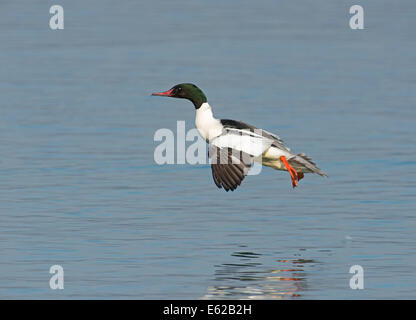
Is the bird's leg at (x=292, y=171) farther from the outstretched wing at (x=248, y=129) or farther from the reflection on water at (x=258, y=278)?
the reflection on water at (x=258, y=278)

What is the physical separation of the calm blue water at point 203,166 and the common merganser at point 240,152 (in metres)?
0.67

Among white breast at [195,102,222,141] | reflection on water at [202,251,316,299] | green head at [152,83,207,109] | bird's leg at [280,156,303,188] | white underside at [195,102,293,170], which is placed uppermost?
green head at [152,83,207,109]

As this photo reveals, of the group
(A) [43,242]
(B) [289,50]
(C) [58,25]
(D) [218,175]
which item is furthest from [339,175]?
(C) [58,25]

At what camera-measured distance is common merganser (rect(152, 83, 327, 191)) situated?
13.2m

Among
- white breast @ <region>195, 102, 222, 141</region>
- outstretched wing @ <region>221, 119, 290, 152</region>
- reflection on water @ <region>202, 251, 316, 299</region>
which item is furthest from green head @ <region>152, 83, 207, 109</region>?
reflection on water @ <region>202, 251, 316, 299</region>

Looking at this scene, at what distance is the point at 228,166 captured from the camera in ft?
43.4

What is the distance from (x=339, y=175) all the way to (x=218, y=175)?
160 inches

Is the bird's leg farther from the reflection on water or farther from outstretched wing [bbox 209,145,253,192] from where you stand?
the reflection on water

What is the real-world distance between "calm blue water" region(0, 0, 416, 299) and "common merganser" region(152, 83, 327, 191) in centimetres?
67

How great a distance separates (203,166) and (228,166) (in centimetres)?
449

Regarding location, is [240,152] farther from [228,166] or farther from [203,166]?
[203,166]

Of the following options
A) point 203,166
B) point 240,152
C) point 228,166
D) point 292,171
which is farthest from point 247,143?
point 203,166

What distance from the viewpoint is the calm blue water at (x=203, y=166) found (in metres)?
11.9

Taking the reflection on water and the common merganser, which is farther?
the common merganser
